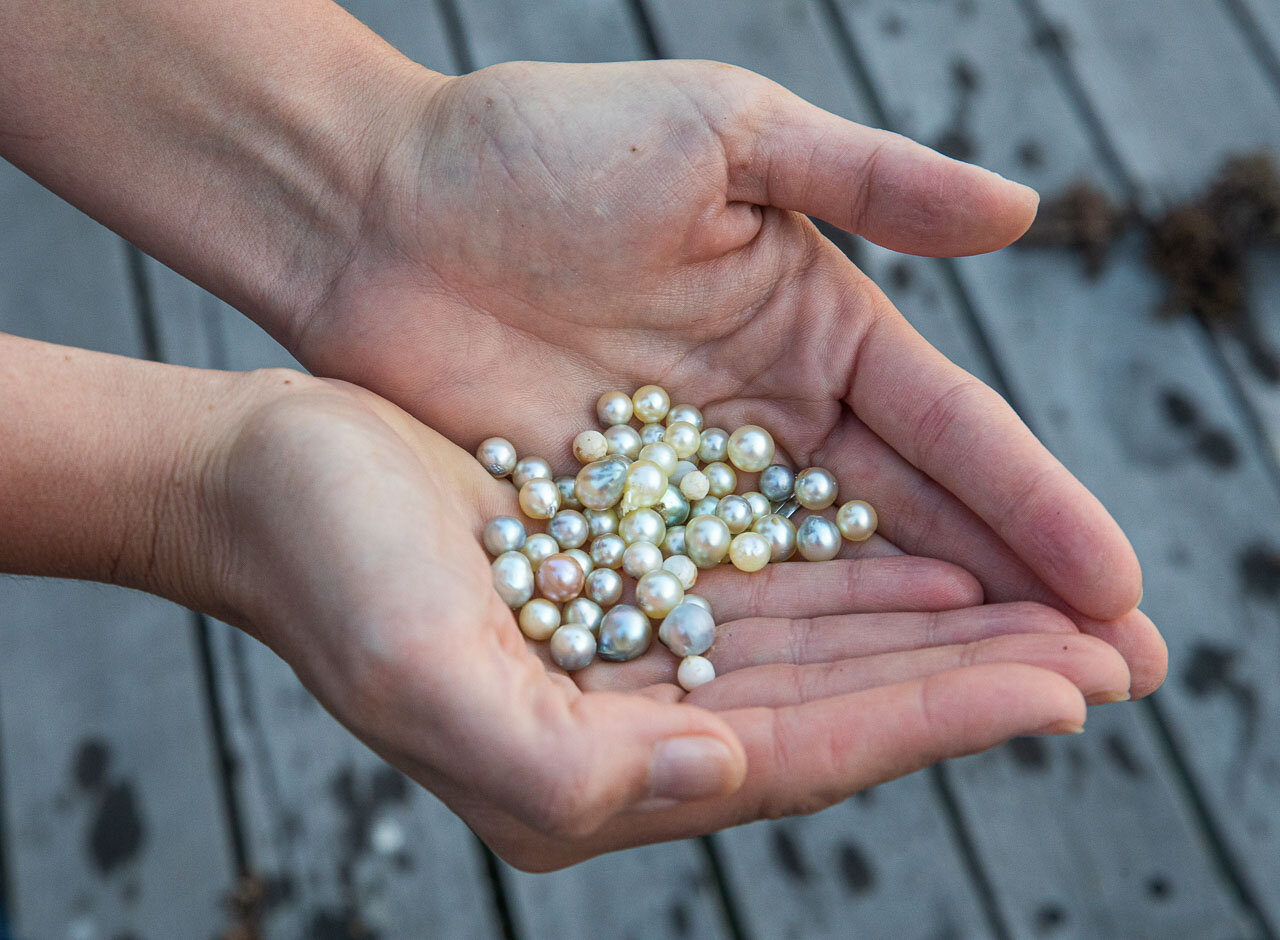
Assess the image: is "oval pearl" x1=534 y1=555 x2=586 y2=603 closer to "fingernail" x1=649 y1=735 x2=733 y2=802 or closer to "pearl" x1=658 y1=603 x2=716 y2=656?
"pearl" x1=658 y1=603 x2=716 y2=656

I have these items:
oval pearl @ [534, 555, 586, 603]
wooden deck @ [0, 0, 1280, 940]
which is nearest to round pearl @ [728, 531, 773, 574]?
oval pearl @ [534, 555, 586, 603]

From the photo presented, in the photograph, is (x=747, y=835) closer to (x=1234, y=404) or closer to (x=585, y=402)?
(x=585, y=402)

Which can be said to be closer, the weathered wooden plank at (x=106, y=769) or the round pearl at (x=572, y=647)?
the round pearl at (x=572, y=647)

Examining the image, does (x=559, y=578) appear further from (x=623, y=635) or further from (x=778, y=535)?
(x=778, y=535)

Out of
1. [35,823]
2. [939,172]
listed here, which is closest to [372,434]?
[939,172]

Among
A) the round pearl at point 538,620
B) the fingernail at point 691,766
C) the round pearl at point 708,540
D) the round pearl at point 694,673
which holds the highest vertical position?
the round pearl at point 708,540

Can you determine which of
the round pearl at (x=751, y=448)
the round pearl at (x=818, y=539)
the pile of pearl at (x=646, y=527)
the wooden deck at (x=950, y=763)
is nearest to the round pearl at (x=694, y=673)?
the pile of pearl at (x=646, y=527)

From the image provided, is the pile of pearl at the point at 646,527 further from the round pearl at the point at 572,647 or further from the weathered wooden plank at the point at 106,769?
the weathered wooden plank at the point at 106,769
